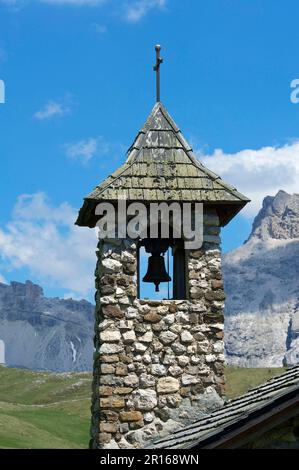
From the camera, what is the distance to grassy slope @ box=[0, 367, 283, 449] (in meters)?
51.9

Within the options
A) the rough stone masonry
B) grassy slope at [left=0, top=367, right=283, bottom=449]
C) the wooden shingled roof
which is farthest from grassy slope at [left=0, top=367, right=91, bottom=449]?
the rough stone masonry

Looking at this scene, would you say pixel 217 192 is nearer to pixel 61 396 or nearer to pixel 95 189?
pixel 95 189

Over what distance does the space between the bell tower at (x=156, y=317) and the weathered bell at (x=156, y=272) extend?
13 cm

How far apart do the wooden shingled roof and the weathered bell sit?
3.39 ft

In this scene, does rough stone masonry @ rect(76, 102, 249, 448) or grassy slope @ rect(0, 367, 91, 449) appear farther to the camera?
grassy slope @ rect(0, 367, 91, 449)

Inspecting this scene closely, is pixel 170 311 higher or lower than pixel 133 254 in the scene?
lower

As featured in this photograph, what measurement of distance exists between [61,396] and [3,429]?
58916mm

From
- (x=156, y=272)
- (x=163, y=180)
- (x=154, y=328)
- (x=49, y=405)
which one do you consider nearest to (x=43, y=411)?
(x=49, y=405)

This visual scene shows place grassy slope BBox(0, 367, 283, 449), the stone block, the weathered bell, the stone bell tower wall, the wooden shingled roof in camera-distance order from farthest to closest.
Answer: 1. grassy slope BBox(0, 367, 283, 449)
2. the weathered bell
3. the wooden shingled roof
4. the stone block
5. the stone bell tower wall

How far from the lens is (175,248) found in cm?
1183

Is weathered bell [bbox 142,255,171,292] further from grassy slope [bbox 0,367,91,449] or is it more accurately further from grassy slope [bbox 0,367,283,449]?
grassy slope [bbox 0,367,91,449]

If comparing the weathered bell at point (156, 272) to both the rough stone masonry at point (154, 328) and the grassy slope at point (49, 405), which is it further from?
the grassy slope at point (49, 405)
